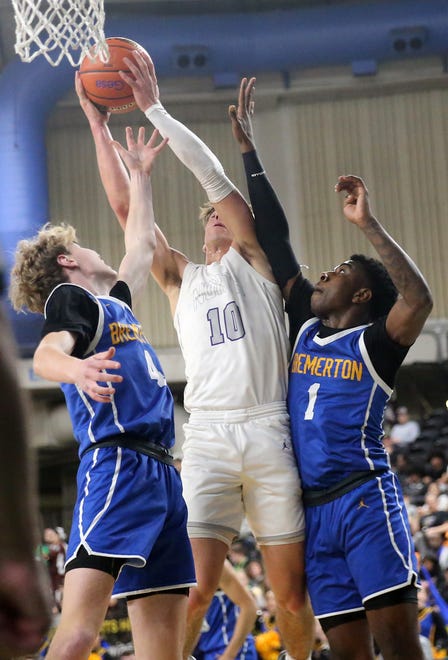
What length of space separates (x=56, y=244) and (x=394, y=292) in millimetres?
1528

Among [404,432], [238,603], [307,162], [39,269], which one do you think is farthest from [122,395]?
[307,162]

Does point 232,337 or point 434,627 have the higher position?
point 232,337

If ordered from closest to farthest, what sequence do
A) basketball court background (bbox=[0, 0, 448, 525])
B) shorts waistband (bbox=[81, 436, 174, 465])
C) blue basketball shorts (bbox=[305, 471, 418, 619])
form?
1. shorts waistband (bbox=[81, 436, 174, 465])
2. blue basketball shorts (bbox=[305, 471, 418, 619])
3. basketball court background (bbox=[0, 0, 448, 525])

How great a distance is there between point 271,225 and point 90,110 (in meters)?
1.19

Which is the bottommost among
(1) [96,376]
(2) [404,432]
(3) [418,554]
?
(3) [418,554]

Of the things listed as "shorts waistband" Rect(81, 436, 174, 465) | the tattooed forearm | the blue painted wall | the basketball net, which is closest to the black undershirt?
the tattooed forearm

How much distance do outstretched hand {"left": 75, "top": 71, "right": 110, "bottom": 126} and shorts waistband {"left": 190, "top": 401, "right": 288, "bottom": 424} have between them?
1.60 m

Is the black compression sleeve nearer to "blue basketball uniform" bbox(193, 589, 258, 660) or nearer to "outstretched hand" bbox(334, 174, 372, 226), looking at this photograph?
"outstretched hand" bbox(334, 174, 372, 226)

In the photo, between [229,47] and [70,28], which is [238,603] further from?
[229,47]

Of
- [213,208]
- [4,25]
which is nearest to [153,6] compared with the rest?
[4,25]

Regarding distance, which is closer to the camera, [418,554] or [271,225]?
[271,225]

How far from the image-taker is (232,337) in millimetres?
4422

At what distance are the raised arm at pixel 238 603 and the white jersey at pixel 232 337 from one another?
2209mm

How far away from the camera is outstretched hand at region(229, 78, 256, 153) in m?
4.60
